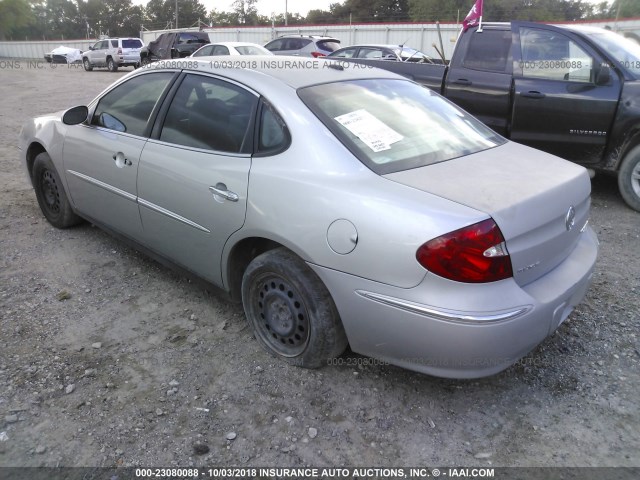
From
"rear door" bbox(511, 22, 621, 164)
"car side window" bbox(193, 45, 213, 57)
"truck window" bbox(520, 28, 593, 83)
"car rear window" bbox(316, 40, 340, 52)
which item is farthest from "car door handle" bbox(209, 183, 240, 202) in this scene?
"car rear window" bbox(316, 40, 340, 52)

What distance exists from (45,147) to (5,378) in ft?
7.75

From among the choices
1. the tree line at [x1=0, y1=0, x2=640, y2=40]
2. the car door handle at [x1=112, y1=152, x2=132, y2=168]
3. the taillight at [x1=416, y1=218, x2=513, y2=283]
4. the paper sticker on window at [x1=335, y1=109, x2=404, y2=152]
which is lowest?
the taillight at [x1=416, y1=218, x2=513, y2=283]

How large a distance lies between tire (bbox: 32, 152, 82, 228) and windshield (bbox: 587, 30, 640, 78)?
5.47 metres

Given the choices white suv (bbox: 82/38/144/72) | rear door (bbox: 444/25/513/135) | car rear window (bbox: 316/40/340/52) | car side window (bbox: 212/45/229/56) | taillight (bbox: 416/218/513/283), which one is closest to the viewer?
taillight (bbox: 416/218/513/283)

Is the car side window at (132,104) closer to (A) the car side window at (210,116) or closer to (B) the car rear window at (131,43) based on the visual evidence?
(A) the car side window at (210,116)

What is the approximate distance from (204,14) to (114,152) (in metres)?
76.7

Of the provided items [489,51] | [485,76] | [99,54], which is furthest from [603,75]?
[99,54]

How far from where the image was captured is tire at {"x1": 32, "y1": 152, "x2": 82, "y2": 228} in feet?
14.7

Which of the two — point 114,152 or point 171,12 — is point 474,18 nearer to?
point 114,152

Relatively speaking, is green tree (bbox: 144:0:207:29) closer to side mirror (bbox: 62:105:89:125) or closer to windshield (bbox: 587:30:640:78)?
windshield (bbox: 587:30:640:78)

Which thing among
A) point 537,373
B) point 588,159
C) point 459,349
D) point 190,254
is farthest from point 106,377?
point 588,159

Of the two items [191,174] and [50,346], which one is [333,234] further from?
[50,346]

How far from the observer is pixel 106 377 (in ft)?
9.14

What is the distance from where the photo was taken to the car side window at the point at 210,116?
294 cm
